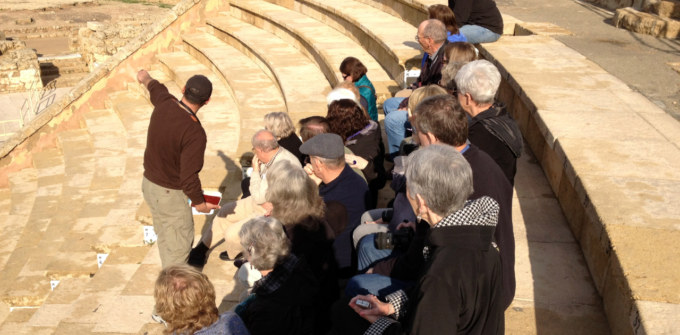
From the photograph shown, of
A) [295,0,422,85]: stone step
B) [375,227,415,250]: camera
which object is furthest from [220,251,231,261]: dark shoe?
[295,0,422,85]: stone step

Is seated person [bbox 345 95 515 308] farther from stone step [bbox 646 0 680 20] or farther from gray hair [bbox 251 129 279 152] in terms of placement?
stone step [bbox 646 0 680 20]

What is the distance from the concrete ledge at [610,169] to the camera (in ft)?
9.38

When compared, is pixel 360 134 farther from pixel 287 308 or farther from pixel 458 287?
pixel 458 287

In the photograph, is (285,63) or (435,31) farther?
(285,63)

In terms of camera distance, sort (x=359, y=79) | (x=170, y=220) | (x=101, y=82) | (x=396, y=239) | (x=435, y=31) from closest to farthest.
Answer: (x=396, y=239)
(x=170, y=220)
(x=435, y=31)
(x=359, y=79)
(x=101, y=82)

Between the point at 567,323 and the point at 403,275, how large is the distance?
1001 millimetres

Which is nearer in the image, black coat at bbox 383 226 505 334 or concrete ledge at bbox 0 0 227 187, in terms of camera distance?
black coat at bbox 383 226 505 334

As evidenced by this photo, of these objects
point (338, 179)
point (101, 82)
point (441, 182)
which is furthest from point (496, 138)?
point (101, 82)

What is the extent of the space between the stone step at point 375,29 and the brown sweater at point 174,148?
3340 mm

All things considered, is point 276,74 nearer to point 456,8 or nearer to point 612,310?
point 456,8

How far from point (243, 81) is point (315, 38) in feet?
4.51

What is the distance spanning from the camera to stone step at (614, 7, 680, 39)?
7.54 meters

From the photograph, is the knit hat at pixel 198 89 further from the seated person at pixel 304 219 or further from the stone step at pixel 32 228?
the stone step at pixel 32 228

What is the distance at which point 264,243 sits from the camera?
3.02 metres
